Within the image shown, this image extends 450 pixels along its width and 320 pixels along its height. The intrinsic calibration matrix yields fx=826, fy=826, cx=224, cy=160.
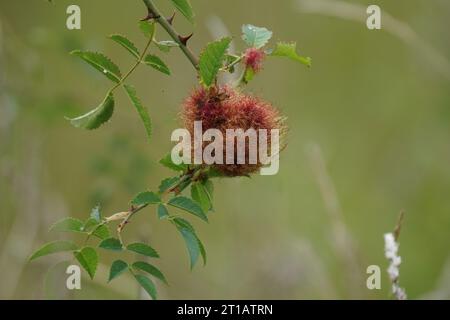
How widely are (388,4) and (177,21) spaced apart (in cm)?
95

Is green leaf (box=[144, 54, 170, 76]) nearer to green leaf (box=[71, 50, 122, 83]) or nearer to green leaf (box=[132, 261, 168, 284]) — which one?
green leaf (box=[71, 50, 122, 83])

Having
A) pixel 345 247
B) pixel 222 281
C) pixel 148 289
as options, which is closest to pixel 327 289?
pixel 345 247

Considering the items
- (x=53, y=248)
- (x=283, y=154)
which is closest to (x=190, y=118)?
(x=53, y=248)

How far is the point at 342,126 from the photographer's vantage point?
3.58m

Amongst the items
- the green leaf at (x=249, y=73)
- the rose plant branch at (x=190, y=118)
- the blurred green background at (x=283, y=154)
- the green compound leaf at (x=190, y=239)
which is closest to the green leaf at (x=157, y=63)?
the rose plant branch at (x=190, y=118)

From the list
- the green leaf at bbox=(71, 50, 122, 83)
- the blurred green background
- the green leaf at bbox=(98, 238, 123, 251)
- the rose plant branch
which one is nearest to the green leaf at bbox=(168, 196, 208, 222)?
the rose plant branch

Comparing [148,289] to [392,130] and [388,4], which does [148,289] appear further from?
[388,4]

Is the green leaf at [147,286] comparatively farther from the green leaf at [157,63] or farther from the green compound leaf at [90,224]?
the green leaf at [157,63]

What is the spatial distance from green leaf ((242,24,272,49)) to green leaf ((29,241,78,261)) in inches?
17.1

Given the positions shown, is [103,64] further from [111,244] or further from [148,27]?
[111,244]

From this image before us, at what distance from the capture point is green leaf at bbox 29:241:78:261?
1.24 meters

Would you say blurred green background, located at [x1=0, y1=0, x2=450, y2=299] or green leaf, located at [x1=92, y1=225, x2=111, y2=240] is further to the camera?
blurred green background, located at [x1=0, y1=0, x2=450, y2=299]

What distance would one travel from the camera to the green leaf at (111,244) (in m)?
1.30

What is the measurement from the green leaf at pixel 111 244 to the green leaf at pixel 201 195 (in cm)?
14
